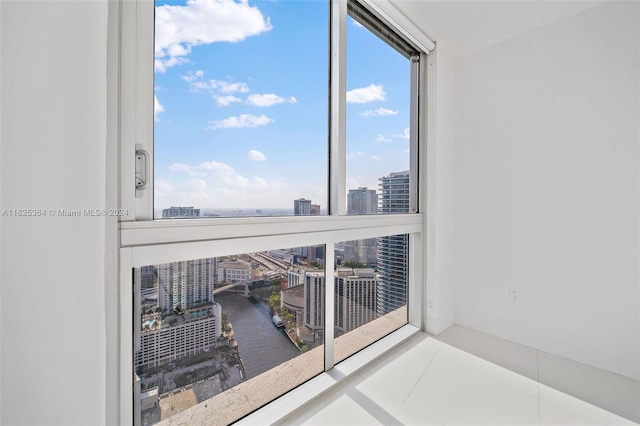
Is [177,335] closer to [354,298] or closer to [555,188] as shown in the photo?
[354,298]

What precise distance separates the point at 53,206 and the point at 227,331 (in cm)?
78

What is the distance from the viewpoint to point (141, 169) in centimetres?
89

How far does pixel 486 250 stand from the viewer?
6.87ft

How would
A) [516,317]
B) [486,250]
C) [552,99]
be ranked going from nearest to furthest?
[552,99], [516,317], [486,250]

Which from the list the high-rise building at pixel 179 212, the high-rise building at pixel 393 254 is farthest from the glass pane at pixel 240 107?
the high-rise building at pixel 393 254

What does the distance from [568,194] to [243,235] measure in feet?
6.90

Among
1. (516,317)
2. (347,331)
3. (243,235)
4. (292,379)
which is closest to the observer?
(243,235)

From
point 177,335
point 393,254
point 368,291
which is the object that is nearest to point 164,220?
point 177,335

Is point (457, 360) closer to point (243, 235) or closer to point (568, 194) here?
point (568, 194)

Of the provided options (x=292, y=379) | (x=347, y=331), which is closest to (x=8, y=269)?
(x=292, y=379)

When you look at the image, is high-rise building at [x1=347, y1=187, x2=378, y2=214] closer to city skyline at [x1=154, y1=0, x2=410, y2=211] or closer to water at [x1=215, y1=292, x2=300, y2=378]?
city skyline at [x1=154, y1=0, x2=410, y2=211]

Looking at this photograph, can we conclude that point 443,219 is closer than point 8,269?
No

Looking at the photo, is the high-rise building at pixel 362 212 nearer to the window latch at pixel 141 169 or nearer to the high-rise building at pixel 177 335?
the high-rise building at pixel 177 335

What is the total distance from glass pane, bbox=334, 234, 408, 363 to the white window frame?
0.36ft
